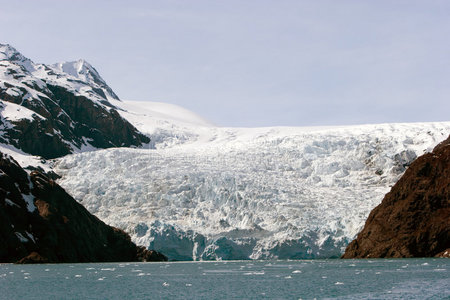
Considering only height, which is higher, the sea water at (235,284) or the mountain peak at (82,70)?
the mountain peak at (82,70)

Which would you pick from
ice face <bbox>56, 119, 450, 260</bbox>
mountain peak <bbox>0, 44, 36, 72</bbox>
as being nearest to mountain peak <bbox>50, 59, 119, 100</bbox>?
mountain peak <bbox>0, 44, 36, 72</bbox>

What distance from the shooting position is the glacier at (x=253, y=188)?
7069 centimetres

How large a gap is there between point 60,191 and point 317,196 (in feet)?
97.2

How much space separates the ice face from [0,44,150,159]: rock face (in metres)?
12.0

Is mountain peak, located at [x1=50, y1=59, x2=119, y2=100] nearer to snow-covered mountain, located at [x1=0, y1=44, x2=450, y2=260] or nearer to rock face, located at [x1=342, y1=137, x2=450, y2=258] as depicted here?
snow-covered mountain, located at [x1=0, y1=44, x2=450, y2=260]

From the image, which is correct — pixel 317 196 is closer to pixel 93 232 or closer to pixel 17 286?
pixel 93 232

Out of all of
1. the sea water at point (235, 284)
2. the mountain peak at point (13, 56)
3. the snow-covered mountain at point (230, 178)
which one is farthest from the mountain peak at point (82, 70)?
the sea water at point (235, 284)

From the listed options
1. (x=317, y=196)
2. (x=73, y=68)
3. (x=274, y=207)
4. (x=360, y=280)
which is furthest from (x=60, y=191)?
(x=73, y=68)

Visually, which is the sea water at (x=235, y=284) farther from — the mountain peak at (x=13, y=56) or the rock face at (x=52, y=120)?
the mountain peak at (x=13, y=56)

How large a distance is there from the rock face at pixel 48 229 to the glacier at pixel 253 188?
11.7 feet

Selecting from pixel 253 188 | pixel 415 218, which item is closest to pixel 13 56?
pixel 253 188

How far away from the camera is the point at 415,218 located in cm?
6462

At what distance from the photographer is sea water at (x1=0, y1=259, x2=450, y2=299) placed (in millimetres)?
33159

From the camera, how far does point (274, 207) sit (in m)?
73.8
